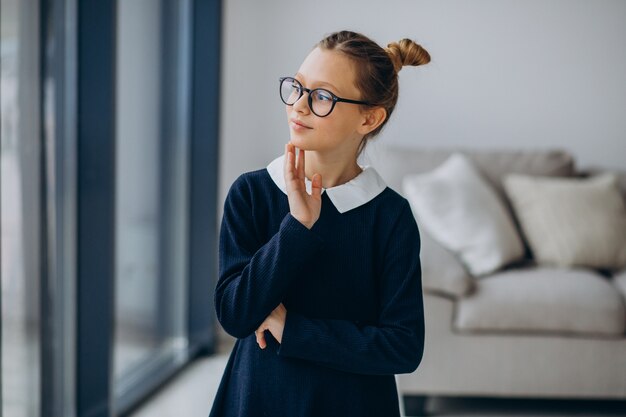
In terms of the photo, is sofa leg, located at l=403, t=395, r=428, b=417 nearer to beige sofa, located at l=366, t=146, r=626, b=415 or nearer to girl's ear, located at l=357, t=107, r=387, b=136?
beige sofa, located at l=366, t=146, r=626, b=415

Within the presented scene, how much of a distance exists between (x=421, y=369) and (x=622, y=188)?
1.35 meters

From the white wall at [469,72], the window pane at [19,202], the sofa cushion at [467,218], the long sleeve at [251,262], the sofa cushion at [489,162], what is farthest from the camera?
the white wall at [469,72]

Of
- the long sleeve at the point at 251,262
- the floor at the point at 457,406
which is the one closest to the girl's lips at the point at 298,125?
the long sleeve at the point at 251,262

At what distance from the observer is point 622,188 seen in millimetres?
3521

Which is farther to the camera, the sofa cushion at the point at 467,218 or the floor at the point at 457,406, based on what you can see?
the sofa cushion at the point at 467,218

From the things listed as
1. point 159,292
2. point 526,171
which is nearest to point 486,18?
point 526,171

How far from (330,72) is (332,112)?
5 centimetres

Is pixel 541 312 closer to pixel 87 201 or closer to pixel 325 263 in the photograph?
pixel 87 201

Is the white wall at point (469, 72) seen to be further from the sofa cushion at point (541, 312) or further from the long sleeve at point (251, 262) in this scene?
the long sleeve at point (251, 262)

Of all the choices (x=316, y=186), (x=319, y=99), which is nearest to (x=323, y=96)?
(x=319, y=99)

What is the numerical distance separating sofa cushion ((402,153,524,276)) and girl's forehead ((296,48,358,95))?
219cm

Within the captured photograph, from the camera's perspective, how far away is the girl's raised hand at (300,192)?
0.94m

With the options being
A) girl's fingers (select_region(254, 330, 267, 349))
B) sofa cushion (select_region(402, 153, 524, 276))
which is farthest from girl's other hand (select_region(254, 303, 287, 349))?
sofa cushion (select_region(402, 153, 524, 276))

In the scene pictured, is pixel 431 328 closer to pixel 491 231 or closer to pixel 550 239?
pixel 491 231
